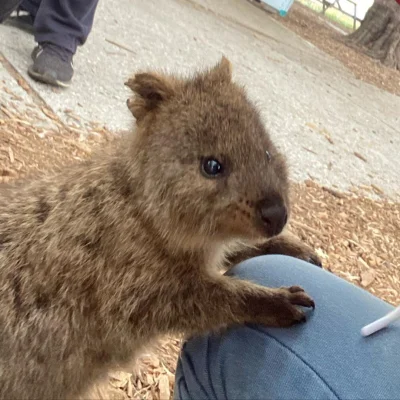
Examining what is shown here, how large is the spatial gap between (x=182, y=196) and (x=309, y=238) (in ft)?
6.37

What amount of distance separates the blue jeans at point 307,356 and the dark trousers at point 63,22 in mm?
2676

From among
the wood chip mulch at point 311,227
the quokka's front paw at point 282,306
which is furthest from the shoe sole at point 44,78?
the quokka's front paw at point 282,306

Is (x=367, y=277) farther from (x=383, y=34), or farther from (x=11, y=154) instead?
(x=383, y=34)

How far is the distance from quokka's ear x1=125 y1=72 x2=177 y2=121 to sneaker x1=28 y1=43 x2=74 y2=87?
6.67 feet

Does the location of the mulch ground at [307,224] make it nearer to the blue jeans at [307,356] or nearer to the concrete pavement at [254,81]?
the concrete pavement at [254,81]

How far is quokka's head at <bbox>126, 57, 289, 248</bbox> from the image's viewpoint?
5.23 feet

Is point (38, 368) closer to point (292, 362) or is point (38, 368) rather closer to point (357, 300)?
point (292, 362)

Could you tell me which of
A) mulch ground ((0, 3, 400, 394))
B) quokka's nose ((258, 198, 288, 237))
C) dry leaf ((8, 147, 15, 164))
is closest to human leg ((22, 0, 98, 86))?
mulch ground ((0, 3, 400, 394))

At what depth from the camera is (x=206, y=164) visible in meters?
1.63

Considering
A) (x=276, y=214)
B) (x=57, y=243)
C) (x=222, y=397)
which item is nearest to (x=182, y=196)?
(x=276, y=214)

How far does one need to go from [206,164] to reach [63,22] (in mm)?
2621

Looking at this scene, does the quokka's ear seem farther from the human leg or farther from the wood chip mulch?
the human leg

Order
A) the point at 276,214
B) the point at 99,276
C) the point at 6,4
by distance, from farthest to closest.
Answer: the point at 6,4, the point at 99,276, the point at 276,214

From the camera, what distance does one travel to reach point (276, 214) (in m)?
1.55
